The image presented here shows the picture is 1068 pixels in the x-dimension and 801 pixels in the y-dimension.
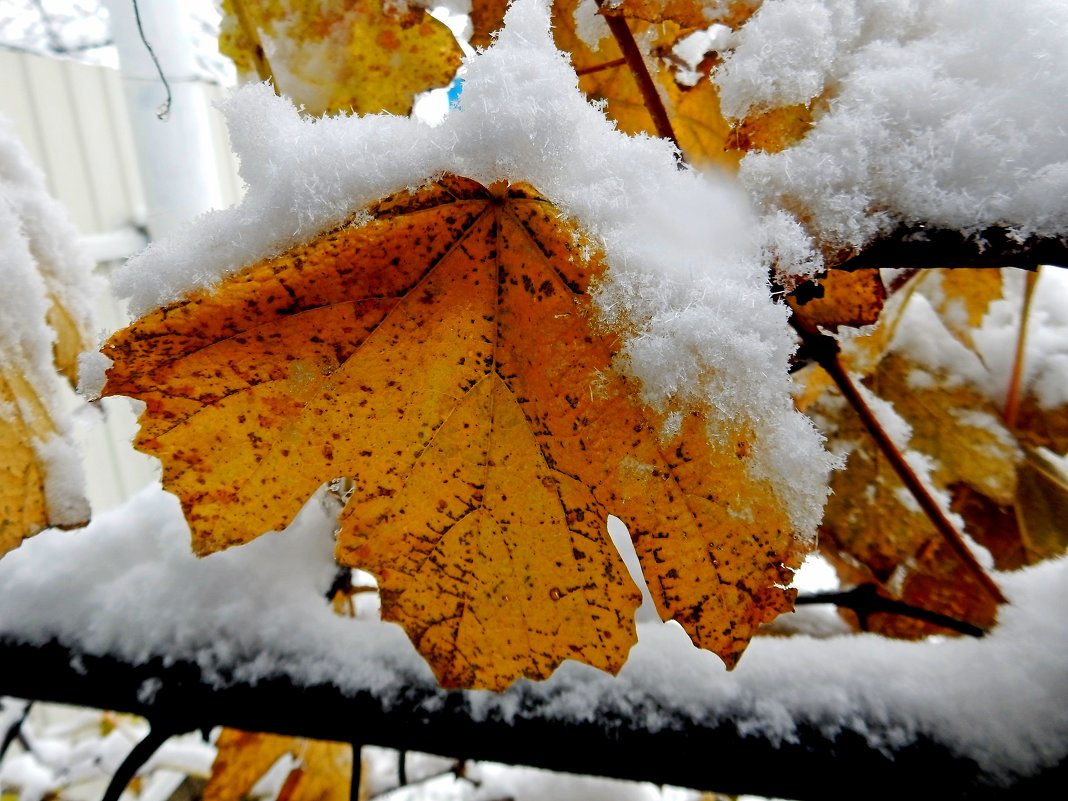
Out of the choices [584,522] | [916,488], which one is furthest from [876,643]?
[584,522]

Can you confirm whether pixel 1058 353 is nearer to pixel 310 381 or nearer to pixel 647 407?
pixel 647 407

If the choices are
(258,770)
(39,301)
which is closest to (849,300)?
(39,301)

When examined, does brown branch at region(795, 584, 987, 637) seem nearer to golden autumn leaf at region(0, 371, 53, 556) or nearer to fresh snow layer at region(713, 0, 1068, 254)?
fresh snow layer at region(713, 0, 1068, 254)

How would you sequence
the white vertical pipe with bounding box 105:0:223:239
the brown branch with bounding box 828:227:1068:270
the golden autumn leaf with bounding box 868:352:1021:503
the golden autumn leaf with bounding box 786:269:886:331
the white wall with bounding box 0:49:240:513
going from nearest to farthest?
the brown branch with bounding box 828:227:1068:270
the golden autumn leaf with bounding box 786:269:886:331
the golden autumn leaf with bounding box 868:352:1021:503
the white vertical pipe with bounding box 105:0:223:239
the white wall with bounding box 0:49:240:513

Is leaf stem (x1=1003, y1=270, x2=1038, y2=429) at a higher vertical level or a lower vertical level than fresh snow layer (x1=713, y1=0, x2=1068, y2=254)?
lower

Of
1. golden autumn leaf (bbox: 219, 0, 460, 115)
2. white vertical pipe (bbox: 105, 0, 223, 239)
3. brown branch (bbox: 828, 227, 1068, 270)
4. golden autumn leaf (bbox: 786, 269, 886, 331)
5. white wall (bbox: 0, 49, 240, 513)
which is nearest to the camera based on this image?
brown branch (bbox: 828, 227, 1068, 270)

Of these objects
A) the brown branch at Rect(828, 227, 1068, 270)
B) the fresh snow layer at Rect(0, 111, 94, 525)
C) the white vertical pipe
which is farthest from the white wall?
the brown branch at Rect(828, 227, 1068, 270)

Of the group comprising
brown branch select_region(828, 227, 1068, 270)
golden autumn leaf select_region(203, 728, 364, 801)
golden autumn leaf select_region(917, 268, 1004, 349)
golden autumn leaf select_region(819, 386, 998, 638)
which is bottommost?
golden autumn leaf select_region(203, 728, 364, 801)
